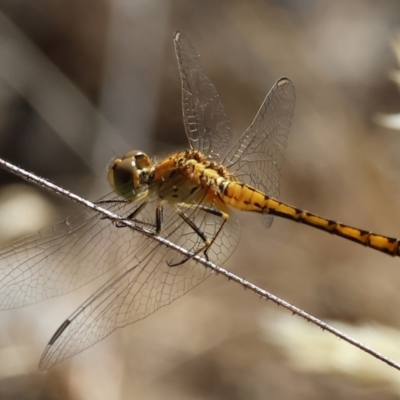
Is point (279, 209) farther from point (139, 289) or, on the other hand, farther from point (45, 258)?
point (45, 258)

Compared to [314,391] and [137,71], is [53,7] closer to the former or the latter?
[137,71]

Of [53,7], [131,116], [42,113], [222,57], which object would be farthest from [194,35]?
[42,113]

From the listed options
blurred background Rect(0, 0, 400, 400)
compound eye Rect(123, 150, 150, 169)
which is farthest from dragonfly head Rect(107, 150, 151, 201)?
blurred background Rect(0, 0, 400, 400)

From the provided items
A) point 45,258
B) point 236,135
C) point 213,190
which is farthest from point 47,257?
point 236,135

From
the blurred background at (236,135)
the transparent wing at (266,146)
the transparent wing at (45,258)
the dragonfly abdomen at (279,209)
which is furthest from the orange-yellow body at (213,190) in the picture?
the blurred background at (236,135)

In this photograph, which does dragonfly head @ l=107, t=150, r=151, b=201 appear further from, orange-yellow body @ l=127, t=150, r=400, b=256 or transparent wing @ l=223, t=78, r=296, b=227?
transparent wing @ l=223, t=78, r=296, b=227

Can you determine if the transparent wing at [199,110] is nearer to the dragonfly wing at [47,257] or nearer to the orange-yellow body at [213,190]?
the orange-yellow body at [213,190]
